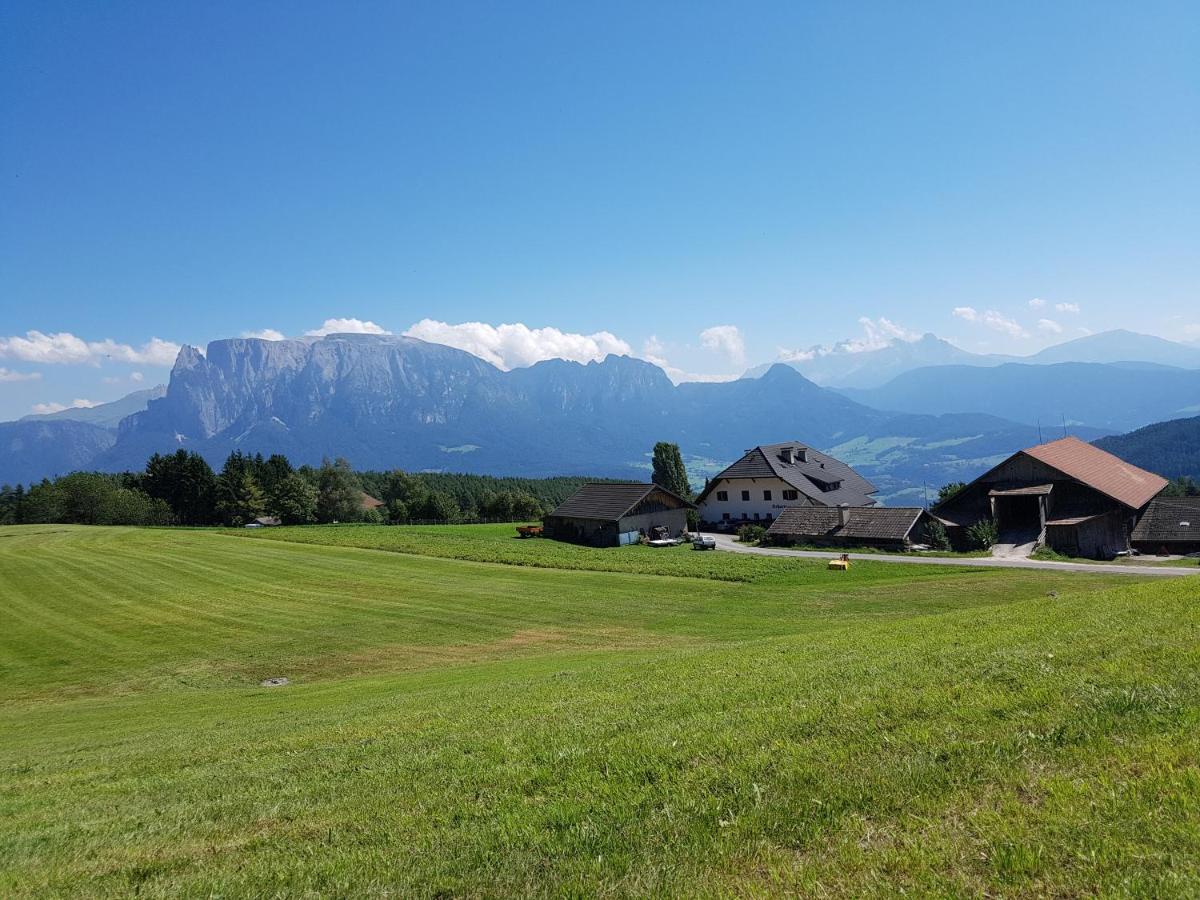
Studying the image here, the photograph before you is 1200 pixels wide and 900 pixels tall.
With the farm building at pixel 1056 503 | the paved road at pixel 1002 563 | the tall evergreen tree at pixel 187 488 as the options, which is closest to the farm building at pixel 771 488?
the paved road at pixel 1002 563

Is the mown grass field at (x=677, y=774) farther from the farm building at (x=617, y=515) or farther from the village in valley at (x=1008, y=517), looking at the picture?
the farm building at (x=617, y=515)

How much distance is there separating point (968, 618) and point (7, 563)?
214 feet

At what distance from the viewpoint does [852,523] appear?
198 feet

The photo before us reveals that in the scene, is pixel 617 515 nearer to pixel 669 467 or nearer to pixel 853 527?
pixel 853 527

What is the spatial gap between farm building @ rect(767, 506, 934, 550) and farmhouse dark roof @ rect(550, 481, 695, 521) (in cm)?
1428

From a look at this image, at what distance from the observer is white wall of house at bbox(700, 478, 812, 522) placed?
7675 cm

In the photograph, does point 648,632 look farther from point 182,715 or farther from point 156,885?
point 156,885

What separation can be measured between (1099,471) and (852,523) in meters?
22.7

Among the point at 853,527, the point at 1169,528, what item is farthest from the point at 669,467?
the point at 1169,528

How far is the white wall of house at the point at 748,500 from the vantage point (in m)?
76.8

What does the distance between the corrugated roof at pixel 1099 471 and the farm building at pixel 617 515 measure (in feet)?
115

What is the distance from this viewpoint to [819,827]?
5.58 m

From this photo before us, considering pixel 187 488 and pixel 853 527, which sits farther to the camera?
pixel 187 488

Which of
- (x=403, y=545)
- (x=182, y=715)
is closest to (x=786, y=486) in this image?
(x=403, y=545)
